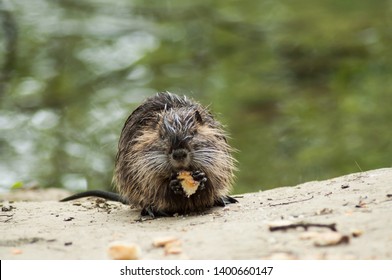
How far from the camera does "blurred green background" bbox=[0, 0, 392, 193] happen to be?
31.6 feet

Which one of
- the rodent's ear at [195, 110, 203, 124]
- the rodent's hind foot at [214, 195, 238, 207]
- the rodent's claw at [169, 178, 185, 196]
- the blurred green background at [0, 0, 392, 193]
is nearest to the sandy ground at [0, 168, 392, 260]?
the rodent's hind foot at [214, 195, 238, 207]

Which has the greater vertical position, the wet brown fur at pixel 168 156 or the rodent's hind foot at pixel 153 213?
the wet brown fur at pixel 168 156

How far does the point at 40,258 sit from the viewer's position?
9.60 ft

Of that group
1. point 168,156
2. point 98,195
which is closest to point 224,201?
point 168,156

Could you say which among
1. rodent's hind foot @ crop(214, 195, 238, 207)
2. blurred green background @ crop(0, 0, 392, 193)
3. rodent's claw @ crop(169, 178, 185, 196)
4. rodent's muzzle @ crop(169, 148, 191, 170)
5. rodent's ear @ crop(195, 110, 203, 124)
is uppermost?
blurred green background @ crop(0, 0, 392, 193)

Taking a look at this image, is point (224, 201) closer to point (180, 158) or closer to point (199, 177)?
point (199, 177)

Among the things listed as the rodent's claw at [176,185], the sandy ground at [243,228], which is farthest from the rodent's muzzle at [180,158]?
the sandy ground at [243,228]

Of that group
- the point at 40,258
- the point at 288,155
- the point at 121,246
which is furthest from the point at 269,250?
the point at 288,155

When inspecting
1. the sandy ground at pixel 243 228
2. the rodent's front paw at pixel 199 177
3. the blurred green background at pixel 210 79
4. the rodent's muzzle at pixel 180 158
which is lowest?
the sandy ground at pixel 243 228

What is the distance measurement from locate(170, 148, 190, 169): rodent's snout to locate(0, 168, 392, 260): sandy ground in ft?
1.20

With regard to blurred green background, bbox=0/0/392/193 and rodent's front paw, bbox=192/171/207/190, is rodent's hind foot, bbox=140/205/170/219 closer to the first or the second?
rodent's front paw, bbox=192/171/207/190

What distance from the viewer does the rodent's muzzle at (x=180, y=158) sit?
4039 millimetres

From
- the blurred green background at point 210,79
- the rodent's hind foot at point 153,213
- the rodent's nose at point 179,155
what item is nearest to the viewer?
the rodent's nose at point 179,155

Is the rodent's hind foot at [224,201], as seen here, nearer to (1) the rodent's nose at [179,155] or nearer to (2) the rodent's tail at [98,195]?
(1) the rodent's nose at [179,155]
